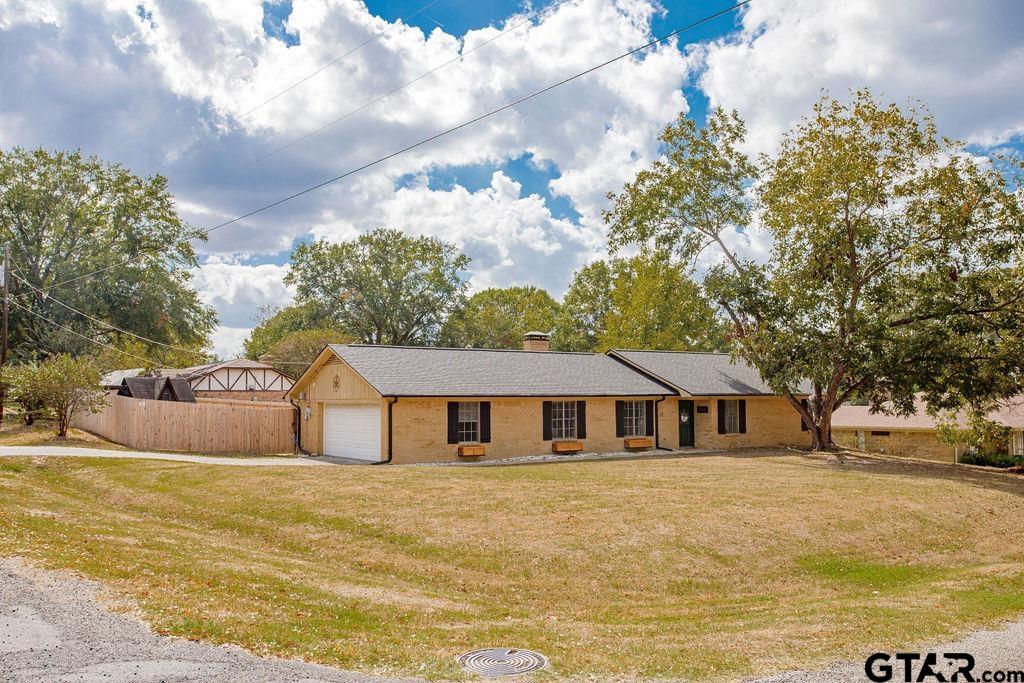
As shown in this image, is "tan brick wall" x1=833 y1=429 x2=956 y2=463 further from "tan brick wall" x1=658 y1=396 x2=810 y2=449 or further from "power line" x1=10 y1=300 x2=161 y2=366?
"power line" x1=10 y1=300 x2=161 y2=366

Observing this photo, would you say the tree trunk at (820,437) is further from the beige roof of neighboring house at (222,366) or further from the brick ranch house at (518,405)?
the beige roof of neighboring house at (222,366)

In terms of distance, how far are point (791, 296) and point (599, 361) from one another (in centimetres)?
844

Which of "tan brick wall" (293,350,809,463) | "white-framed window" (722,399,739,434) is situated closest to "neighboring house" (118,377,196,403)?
"tan brick wall" (293,350,809,463)

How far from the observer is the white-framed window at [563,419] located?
26.8m

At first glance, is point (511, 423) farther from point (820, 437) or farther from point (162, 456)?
point (820, 437)

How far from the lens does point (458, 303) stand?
212 ft

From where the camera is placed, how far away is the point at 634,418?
94.9 ft

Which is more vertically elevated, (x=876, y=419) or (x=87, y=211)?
(x=87, y=211)

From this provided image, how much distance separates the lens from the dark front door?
3048cm

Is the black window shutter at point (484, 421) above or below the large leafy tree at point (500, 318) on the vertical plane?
below

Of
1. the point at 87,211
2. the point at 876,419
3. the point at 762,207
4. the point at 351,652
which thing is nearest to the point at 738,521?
the point at 351,652

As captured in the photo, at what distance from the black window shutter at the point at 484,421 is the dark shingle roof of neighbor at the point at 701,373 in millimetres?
8809

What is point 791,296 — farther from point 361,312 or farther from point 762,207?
point 361,312

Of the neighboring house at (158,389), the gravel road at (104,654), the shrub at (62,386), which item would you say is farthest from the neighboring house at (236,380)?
the gravel road at (104,654)
